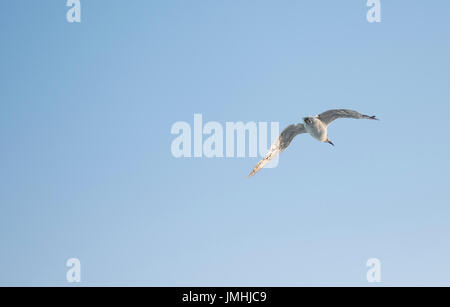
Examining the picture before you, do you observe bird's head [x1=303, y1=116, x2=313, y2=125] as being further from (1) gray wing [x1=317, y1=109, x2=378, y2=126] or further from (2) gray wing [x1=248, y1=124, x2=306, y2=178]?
(2) gray wing [x1=248, y1=124, x2=306, y2=178]

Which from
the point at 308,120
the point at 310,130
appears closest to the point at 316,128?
the point at 310,130

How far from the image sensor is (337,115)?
3362 centimetres

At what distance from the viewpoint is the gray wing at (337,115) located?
3309 cm

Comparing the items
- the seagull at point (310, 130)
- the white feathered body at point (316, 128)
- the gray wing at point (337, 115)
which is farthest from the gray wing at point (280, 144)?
the gray wing at point (337, 115)

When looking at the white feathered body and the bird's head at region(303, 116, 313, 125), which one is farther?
the white feathered body

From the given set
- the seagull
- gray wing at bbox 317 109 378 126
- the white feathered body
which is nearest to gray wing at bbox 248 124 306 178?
the seagull

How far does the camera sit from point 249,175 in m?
34.9

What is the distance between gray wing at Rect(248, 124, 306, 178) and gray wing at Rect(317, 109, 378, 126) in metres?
1.79

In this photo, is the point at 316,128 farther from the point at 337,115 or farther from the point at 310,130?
the point at 337,115

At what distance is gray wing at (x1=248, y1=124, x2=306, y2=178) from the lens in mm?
35013

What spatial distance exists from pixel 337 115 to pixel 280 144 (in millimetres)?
4353
